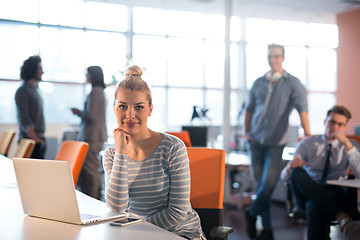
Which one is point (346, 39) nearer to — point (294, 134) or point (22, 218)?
point (294, 134)

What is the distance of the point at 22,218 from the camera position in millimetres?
1564

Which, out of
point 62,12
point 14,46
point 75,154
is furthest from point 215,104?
point 75,154

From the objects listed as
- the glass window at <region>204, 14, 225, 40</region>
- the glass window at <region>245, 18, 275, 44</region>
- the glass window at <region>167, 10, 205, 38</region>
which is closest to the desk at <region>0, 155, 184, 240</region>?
the glass window at <region>167, 10, 205, 38</region>

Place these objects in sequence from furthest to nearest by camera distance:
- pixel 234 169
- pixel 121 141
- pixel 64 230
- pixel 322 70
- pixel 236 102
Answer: pixel 322 70 < pixel 236 102 < pixel 234 169 < pixel 121 141 < pixel 64 230

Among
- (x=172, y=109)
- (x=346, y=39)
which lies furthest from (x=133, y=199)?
(x=346, y=39)

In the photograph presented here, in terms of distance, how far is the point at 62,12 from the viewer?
10039 millimetres

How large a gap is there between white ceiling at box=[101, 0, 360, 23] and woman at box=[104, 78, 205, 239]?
8.53 metres

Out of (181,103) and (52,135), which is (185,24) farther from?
(52,135)

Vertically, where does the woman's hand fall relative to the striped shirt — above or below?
above

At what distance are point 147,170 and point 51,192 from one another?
18.7 inches

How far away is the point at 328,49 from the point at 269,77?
9585mm

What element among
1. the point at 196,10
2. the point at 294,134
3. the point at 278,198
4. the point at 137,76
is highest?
the point at 196,10

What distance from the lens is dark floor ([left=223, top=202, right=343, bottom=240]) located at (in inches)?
168

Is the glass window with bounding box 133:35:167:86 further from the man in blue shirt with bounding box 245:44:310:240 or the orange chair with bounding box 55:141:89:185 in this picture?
the orange chair with bounding box 55:141:89:185
